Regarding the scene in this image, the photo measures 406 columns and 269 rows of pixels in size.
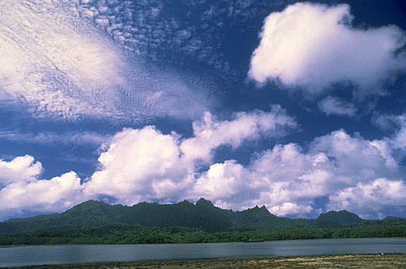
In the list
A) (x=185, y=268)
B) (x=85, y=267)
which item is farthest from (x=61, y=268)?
(x=185, y=268)

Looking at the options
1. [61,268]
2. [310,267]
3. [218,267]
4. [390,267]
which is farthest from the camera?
[61,268]

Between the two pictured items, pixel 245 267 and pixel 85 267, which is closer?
pixel 245 267

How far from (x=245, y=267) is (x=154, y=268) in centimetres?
2426

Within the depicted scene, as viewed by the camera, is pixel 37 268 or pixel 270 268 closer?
pixel 270 268

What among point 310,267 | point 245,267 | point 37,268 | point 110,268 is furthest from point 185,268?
point 37,268

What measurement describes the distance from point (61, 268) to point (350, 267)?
259 ft

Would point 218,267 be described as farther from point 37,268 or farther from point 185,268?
point 37,268

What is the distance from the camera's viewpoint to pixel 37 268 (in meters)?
103

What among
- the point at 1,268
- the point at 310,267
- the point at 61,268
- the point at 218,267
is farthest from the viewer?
the point at 1,268

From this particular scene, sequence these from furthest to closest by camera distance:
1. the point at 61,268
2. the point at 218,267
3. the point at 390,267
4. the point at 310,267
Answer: the point at 61,268
the point at 218,267
the point at 310,267
the point at 390,267

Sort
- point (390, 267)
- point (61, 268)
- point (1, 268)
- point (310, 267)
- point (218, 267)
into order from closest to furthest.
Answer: point (390, 267) < point (310, 267) < point (218, 267) < point (61, 268) < point (1, 268)

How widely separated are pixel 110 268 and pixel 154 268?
516 inches

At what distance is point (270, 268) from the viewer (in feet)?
274

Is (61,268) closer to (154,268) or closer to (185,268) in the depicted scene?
(154,268)
